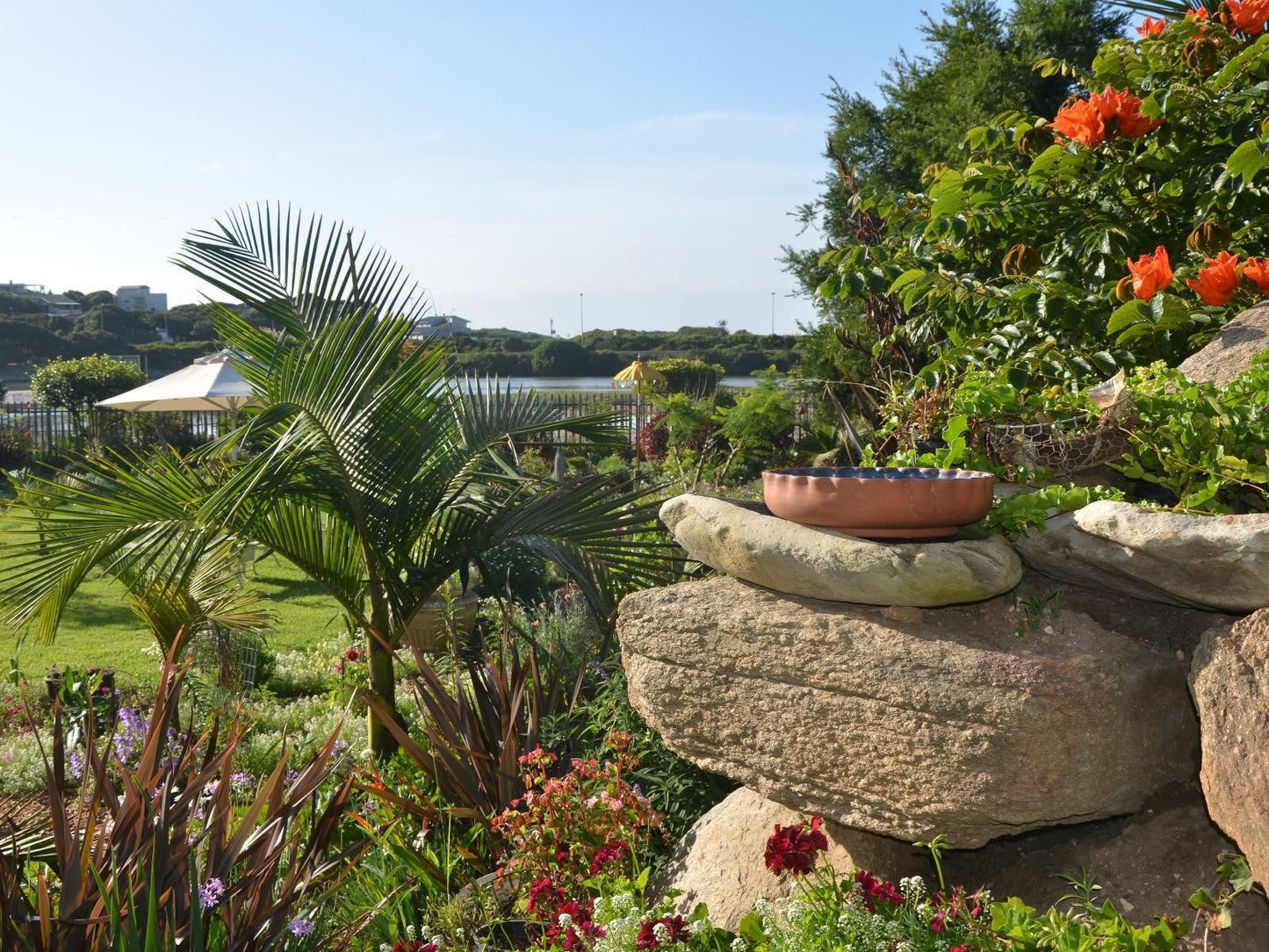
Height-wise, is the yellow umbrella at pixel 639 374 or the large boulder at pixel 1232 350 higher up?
the yellow umbrella at pixel 639 374

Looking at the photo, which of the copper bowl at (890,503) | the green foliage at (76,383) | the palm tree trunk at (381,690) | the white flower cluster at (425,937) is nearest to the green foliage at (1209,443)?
the copper bowl at (890,503)

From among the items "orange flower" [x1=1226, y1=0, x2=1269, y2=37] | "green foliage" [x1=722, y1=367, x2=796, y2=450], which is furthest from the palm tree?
"green foliage" [x1=722, y1=367, x2=796, y2=450]

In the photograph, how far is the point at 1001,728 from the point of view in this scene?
7.47 ft

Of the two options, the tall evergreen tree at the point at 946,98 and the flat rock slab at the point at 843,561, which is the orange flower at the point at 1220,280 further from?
the tall evergreen tree at the point at 946,98

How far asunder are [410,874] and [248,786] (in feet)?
5.63

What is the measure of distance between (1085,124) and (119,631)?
27.5 ft

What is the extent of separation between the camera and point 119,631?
8695 mm

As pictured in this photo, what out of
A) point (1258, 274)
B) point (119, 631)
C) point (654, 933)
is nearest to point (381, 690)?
point (654, 933)

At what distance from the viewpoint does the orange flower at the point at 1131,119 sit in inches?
158

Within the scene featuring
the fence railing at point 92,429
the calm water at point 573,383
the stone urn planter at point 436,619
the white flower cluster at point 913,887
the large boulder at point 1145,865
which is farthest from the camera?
the fence railing at point 92,429

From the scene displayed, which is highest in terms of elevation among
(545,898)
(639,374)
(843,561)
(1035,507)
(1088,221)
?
(1088,221)

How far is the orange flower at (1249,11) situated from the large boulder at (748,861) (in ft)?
12.0

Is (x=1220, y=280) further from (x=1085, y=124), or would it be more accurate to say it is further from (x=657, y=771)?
(x=657, y=771)

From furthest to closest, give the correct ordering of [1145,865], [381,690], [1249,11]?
[381,690]
[1249,11]
[1145,865]
